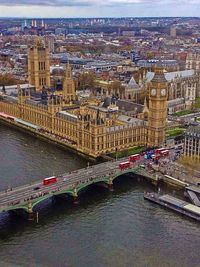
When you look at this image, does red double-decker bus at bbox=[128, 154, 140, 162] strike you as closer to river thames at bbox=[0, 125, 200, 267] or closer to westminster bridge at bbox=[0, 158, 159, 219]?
westminster bridge at bbox=[0, 158, 159, 219]

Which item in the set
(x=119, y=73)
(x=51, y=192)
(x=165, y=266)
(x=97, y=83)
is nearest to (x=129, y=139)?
(x=51, y=192)

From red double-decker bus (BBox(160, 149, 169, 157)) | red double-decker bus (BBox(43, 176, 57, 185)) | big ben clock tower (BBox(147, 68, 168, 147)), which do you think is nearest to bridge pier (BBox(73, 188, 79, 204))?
red double-decker bus (BBox(43, 176, 57, 185))

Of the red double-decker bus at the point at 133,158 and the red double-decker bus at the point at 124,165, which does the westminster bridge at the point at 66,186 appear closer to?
the red double-decker bus at the point at 124,165

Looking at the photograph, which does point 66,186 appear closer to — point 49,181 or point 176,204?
point 49,181

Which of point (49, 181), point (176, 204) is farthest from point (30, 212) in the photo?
point (176, 204)

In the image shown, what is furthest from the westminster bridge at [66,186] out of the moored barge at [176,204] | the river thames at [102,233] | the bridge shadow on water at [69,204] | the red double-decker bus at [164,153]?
the moored barge at [176,204]
